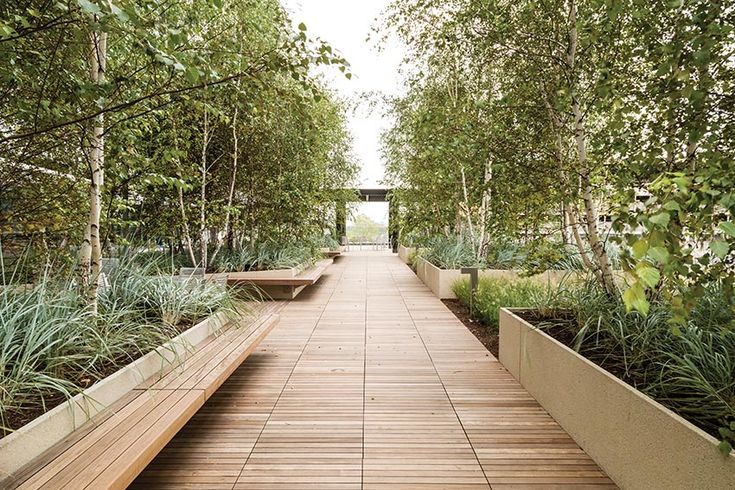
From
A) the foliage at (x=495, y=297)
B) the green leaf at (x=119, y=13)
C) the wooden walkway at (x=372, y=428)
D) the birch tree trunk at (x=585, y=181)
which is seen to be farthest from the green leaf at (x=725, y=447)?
the foliage at (x=495, y=297)

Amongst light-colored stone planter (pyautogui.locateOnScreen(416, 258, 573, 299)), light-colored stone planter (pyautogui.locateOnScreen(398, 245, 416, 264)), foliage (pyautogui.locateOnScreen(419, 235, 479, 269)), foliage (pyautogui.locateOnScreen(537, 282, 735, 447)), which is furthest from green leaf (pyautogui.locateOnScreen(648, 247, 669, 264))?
light-colored stone planter (pyautogui.locateOnScreen(398, 245, 416, 264))

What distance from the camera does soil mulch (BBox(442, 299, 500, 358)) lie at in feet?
14.3

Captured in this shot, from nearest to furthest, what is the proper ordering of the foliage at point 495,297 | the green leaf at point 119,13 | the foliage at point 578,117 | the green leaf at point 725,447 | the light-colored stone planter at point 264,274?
the green leaf at point 119,13, the green leaf at point 725,447, the foliage at point 578,117, the foliage at point 495,297, the light-colored stone planter at point 264,274

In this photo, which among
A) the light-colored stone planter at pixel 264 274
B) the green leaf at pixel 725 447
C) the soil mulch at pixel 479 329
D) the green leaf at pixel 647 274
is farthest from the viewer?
the light-colored stone planter at pixel 264 274

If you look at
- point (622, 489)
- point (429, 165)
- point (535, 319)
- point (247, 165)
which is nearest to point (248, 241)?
point (247, 165)

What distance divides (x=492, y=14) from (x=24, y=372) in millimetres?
3676

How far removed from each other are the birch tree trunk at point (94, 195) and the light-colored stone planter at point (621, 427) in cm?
293

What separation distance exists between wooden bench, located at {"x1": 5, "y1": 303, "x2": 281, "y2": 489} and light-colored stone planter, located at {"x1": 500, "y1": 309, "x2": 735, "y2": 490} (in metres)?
1.99

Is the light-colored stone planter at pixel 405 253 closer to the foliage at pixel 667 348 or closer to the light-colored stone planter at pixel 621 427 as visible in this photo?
the foliage at pixel 667 348

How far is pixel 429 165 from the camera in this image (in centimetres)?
761

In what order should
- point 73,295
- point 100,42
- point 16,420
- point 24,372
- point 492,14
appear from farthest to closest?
point 492,14 → point 100,42 → point 73,295 → point 24,372 → point 16,420

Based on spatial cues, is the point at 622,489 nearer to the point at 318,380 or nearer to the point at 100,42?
the point at 318,380

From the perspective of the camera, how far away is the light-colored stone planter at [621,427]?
5.05ft

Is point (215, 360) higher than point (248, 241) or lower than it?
lower
